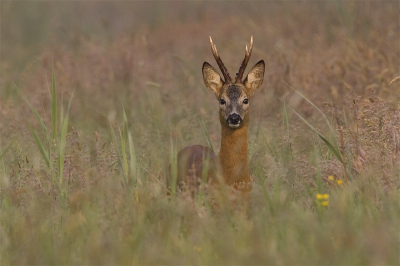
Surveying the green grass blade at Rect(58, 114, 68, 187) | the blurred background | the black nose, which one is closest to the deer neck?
the black nose

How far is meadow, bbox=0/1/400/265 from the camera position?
4023 millimetres

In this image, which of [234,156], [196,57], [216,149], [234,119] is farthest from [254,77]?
[196,57]

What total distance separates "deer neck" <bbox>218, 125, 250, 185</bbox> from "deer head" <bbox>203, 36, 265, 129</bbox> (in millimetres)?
58

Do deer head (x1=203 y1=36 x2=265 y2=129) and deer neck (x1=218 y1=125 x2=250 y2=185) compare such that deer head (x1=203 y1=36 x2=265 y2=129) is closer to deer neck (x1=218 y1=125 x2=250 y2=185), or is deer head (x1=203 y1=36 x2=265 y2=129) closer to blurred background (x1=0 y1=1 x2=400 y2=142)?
deer neck (x1=218 y1=125 x2=250 y2=185)

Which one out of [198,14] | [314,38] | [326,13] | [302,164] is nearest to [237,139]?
[302,164]

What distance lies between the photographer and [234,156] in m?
5.56

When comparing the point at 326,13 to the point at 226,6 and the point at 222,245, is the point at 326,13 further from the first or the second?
the point at 222,245

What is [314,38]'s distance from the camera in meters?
11.6

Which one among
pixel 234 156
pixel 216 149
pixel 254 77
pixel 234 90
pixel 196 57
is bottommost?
pixel 234 156

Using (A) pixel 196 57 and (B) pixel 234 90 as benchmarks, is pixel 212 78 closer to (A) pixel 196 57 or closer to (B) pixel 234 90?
(B) pixel 234 90

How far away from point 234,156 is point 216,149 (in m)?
1.40

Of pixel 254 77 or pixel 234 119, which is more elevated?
pixel 254 77

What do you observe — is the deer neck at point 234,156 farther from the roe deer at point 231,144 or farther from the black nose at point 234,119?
the black nose at point 234,119

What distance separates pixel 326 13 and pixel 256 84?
23.5 feet
